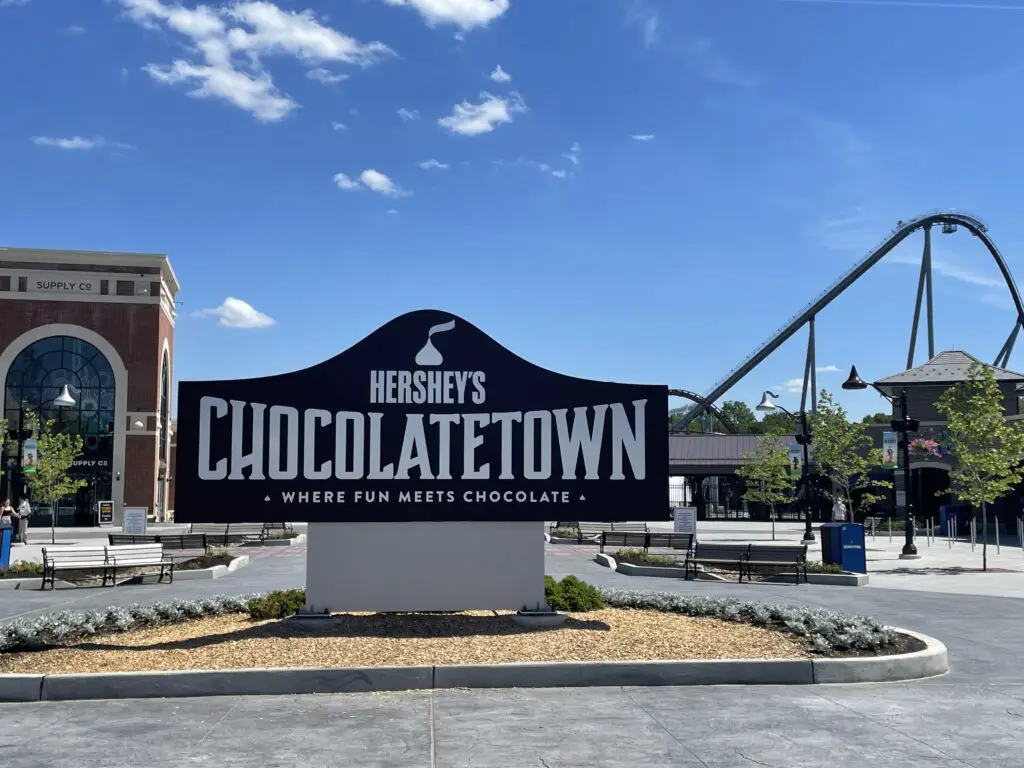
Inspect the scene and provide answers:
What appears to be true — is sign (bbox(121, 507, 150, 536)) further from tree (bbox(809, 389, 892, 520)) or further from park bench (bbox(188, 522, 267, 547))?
tree (bbox(809, 389, 892, 520))

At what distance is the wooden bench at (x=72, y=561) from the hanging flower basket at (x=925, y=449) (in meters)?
45.7

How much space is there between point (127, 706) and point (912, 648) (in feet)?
27.7

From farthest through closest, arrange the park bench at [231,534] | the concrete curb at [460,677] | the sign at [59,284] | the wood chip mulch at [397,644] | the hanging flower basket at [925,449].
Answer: the sign at [59,284]
the hanging flower basket at [925,449]
the park bench at [231,534]
the wood chip mulch at [397,644]
the concrete curb at [460,677]

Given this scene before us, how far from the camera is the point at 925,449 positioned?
53.3 metres

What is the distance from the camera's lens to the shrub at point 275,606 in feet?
41.0

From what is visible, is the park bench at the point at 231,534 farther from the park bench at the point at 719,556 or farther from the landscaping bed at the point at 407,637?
the landscaping bed at the point at 407,637

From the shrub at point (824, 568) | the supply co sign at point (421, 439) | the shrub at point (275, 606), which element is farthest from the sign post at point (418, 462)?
the shrub at point (824, 568)

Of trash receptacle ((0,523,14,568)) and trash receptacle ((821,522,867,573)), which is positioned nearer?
trash receptacle ((821,522,867,573))

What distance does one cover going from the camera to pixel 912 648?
10617mm

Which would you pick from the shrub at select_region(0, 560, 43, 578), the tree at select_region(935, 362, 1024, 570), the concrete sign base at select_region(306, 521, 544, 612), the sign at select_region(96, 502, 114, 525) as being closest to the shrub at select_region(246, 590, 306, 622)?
the concrete sign base at select_region(306, 521, 544, 612)

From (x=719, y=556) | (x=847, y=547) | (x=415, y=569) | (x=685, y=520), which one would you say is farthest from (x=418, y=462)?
(x=685, y=520)

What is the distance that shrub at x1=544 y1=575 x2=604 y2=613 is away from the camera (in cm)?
1305

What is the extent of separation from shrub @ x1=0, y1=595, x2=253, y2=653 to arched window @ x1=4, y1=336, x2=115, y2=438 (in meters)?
51.2

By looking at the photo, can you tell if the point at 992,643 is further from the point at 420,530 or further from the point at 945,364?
the point at 945,364
